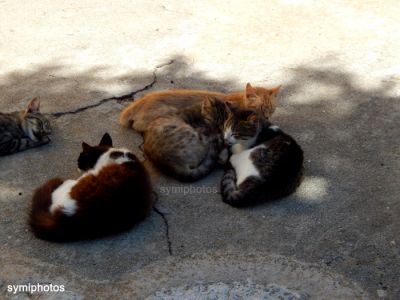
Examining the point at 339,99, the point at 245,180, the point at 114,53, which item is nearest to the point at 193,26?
the point at 114,53

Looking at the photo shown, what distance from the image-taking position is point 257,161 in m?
4.16

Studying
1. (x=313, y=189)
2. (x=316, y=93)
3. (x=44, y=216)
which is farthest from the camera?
(x=316, y=93)

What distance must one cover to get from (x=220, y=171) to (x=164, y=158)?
459 mm

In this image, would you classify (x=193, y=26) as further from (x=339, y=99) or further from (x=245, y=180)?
(x=245, y=180)

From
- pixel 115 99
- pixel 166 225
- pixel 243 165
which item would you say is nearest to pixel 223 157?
pixel 243 165

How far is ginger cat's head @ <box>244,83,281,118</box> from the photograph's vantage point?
4.75m

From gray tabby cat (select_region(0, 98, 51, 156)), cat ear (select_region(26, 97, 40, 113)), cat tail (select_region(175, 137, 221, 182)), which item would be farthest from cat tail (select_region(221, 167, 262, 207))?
cat ear (select_region(26, 97, 40, 113))

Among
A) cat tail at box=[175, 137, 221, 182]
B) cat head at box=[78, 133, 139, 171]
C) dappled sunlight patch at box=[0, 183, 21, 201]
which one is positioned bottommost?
dappled sunlight patch at box=[0, 183, 21, 201]

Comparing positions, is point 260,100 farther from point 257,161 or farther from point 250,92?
point 257,161

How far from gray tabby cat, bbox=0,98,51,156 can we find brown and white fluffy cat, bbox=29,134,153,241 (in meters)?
0.86

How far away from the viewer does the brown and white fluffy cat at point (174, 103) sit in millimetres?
4742

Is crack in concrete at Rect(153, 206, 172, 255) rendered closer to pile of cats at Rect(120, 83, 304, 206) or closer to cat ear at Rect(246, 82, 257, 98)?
pile of cats at Rect(120, 83, 304, 206)

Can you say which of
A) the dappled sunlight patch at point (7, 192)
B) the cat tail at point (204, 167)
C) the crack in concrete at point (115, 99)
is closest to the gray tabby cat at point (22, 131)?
the crack in concrete at point (115, 99)

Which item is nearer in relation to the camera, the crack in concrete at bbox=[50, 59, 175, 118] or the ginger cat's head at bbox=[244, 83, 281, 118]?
the ginger cat's head at bbox=[244, 83, 281, 118]
